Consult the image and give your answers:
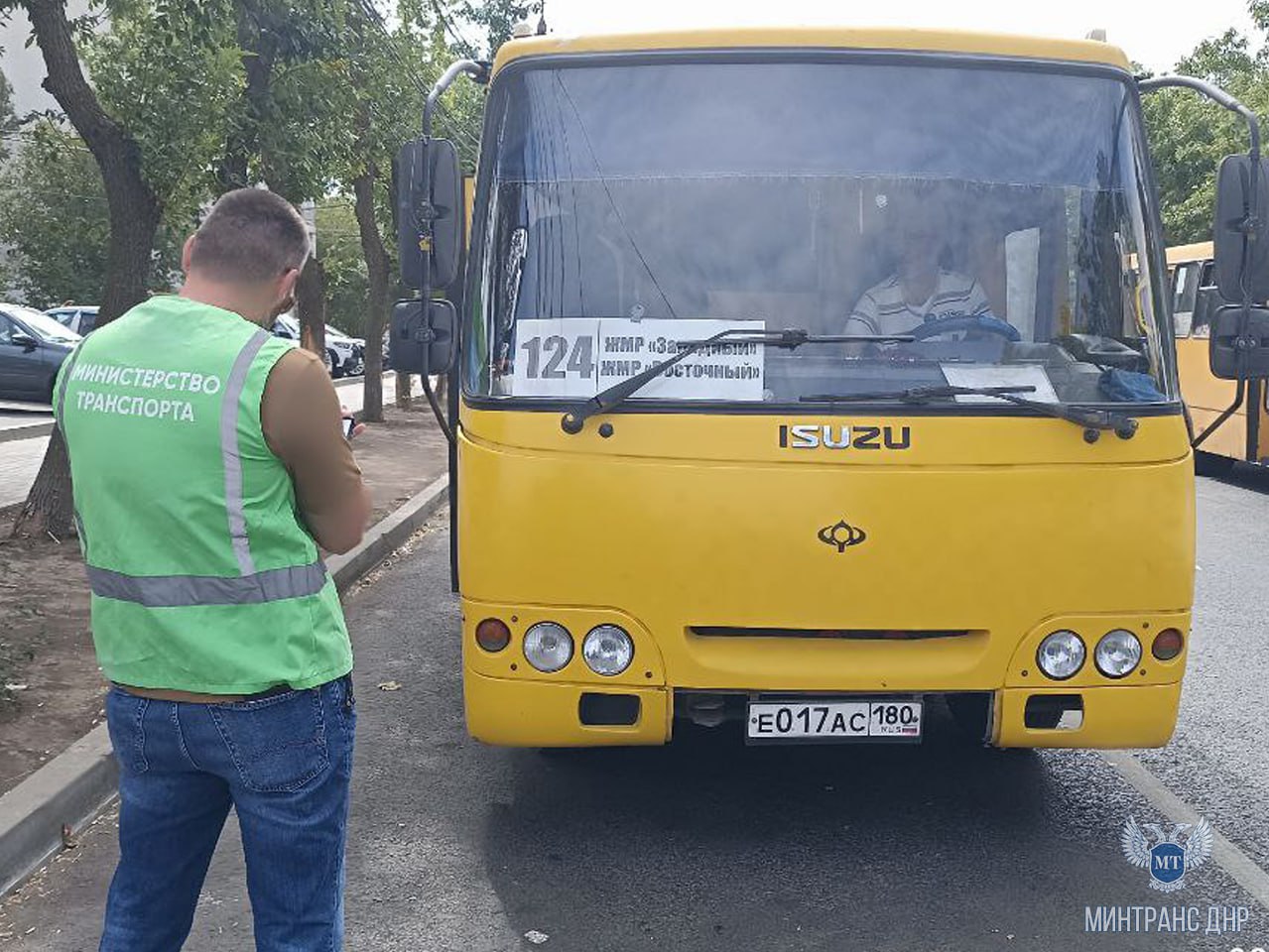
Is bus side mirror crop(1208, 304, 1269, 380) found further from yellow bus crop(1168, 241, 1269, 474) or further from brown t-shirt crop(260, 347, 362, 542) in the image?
yellow bus crop(1168, 241, 1269, 474)

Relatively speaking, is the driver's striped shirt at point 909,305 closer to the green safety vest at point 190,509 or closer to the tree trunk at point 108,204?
the green safety vest at point 190,509

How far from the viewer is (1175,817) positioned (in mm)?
4883

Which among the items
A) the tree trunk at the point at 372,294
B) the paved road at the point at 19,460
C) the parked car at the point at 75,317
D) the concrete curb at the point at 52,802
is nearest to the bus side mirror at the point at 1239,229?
the concrete curb at the point at 52,802

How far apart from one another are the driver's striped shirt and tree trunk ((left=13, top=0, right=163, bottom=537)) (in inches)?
247

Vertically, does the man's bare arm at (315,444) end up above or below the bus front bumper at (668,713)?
above

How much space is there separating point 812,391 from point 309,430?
2049mm

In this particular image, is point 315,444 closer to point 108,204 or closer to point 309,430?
point 309,430

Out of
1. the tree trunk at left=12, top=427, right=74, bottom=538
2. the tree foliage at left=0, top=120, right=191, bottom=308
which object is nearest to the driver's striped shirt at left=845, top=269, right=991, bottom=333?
the tree trunk at left=12, top=427, right=74, bottom=538

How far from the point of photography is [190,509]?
101 inches

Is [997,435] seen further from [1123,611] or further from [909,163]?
[909,163]

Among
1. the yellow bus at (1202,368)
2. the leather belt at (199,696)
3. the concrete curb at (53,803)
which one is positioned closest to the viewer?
the leather belt at (199,696)

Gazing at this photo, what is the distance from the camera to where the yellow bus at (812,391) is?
4.20m

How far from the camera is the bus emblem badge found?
4176 mm

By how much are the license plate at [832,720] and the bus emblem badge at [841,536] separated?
19.3 inches
